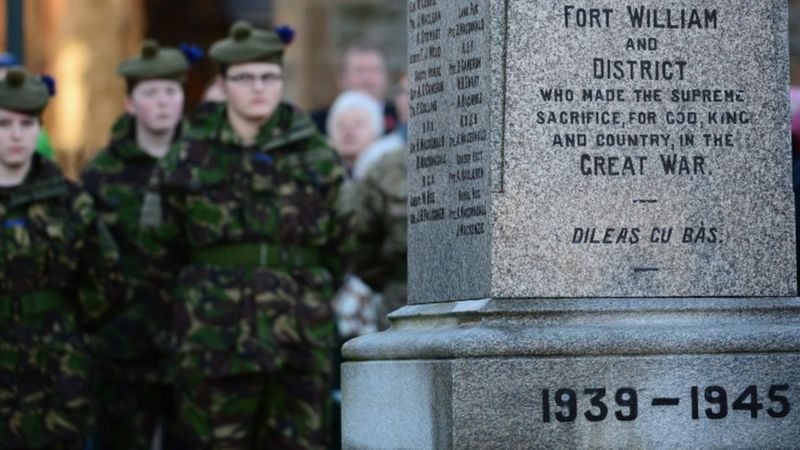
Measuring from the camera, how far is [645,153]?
31.3 ft

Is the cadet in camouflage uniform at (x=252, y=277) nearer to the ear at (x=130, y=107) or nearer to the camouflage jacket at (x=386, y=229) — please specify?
the camouflage jacket at (x=386, y=229)

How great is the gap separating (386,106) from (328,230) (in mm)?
5202

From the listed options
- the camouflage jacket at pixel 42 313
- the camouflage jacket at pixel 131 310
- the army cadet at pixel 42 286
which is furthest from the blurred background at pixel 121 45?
the camouflage jacket at pixel 42 313

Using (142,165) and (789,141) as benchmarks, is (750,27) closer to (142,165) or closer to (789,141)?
(789,141)

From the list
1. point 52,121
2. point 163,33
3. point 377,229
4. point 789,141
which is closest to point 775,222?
point 789,141

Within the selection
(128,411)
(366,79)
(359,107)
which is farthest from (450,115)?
(366,79)

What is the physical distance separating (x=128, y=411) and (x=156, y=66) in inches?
75.0

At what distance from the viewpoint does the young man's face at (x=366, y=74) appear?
58.1ft

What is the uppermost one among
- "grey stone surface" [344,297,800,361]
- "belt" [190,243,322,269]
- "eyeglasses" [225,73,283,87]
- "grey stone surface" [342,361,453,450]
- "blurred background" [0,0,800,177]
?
"blurred background" [0,0,800,177]

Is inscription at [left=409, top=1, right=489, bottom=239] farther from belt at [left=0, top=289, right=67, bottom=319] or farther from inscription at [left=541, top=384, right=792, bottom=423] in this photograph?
belt at [left=0, top=289, right=67, bottom=319]

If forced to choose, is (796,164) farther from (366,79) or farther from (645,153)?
(366,79)

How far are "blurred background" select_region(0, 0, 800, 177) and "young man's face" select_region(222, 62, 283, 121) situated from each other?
7040 mm

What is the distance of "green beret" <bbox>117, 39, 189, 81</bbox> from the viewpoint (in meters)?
14.4

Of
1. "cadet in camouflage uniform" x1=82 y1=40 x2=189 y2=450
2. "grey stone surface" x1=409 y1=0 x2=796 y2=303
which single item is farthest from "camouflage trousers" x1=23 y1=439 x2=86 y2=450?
"grey stone surface" x1=409 y1=0 x2=796 y2=303
